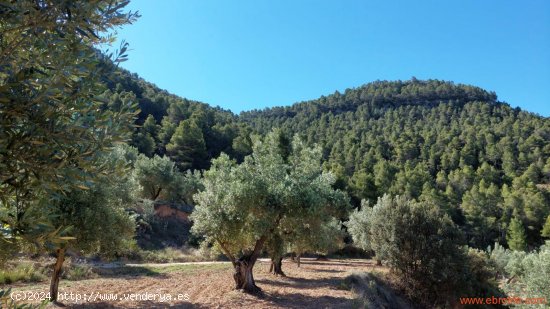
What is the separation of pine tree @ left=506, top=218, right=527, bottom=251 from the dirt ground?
5029cm

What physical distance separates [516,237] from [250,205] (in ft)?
196

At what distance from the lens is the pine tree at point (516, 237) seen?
55.1 meters

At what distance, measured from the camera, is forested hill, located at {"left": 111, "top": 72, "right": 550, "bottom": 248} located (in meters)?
64.1

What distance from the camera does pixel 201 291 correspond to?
591 inches

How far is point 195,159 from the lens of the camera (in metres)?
63.8

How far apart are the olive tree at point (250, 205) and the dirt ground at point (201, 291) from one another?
1496 millimetres

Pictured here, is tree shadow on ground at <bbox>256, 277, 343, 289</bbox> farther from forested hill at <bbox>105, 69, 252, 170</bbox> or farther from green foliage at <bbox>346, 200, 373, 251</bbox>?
forested hill at <bbox>105, 69, 252, 170</bbox>

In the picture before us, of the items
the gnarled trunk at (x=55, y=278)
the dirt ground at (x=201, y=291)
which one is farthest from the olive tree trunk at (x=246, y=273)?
the gnarled trunk at (x=55, y=278)

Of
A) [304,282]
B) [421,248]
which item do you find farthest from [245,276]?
[421,248]

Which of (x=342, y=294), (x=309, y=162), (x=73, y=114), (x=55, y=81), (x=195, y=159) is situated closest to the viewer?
(x=55, y=81)

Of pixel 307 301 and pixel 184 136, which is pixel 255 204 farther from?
pixel 184 136

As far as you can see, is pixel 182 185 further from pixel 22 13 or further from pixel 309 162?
pixel 22 13

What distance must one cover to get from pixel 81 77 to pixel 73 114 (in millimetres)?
388

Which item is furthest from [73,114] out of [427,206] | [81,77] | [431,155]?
[431,155]
